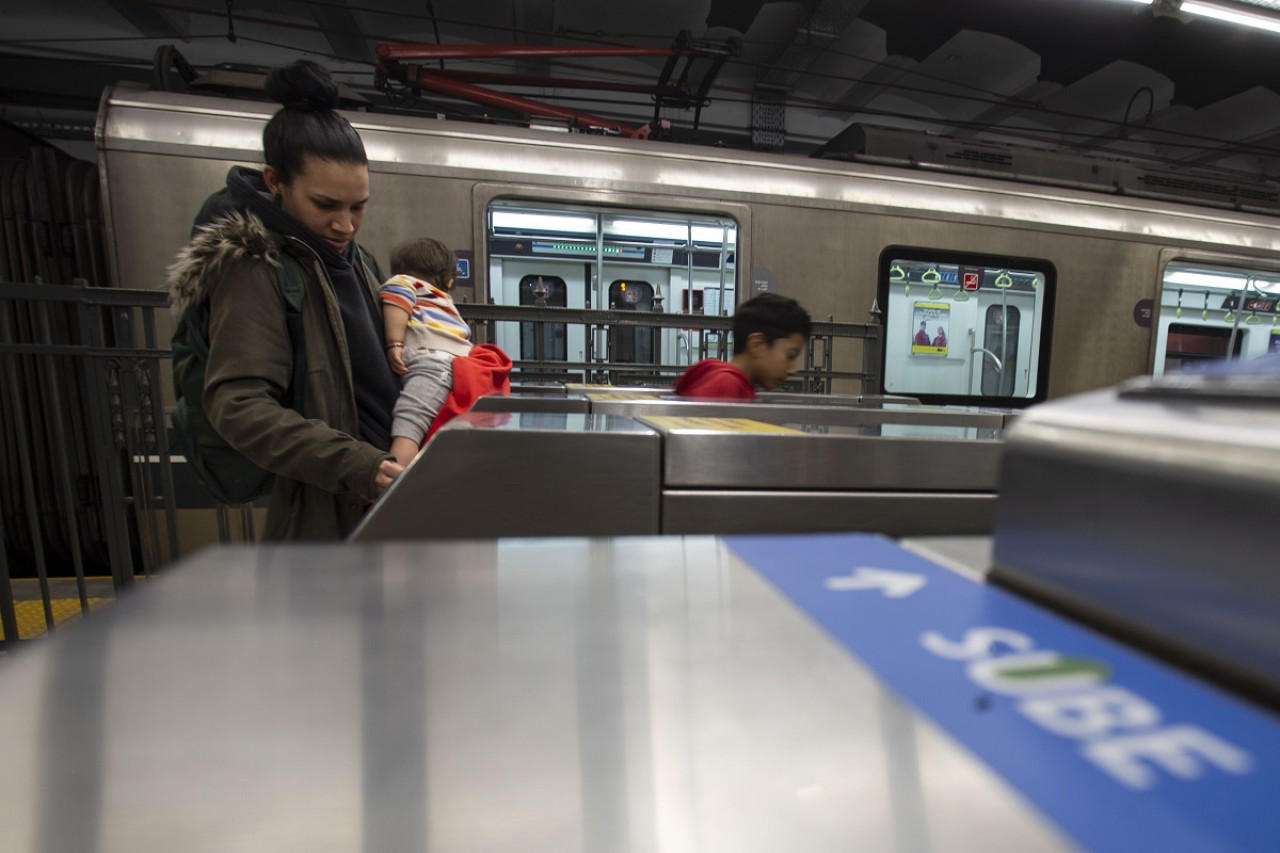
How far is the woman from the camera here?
1025mm

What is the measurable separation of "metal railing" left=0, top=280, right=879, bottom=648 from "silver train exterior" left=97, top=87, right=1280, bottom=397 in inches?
16.4

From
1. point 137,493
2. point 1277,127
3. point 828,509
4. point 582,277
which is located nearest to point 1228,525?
point 828,509

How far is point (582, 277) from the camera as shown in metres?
4.87

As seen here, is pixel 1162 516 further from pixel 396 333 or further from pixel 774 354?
pixel 774 354

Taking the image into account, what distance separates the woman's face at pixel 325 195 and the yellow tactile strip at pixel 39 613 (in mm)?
2152

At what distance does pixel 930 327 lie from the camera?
14.7ft

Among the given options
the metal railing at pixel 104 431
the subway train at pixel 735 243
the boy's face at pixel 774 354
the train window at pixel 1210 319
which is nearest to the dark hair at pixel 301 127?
the subway train at pixel 735 243

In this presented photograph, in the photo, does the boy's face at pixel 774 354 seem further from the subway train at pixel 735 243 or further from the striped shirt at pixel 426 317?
the striped shirt at pixel 426 317

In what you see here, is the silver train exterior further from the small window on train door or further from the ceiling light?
the ceiling light

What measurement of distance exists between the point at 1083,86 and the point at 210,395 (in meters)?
9.15

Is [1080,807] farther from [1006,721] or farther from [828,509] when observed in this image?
[828,509]

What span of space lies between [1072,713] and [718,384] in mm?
1705

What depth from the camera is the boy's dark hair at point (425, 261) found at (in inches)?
77.6

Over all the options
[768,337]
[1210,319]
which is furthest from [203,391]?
[1210,319]
